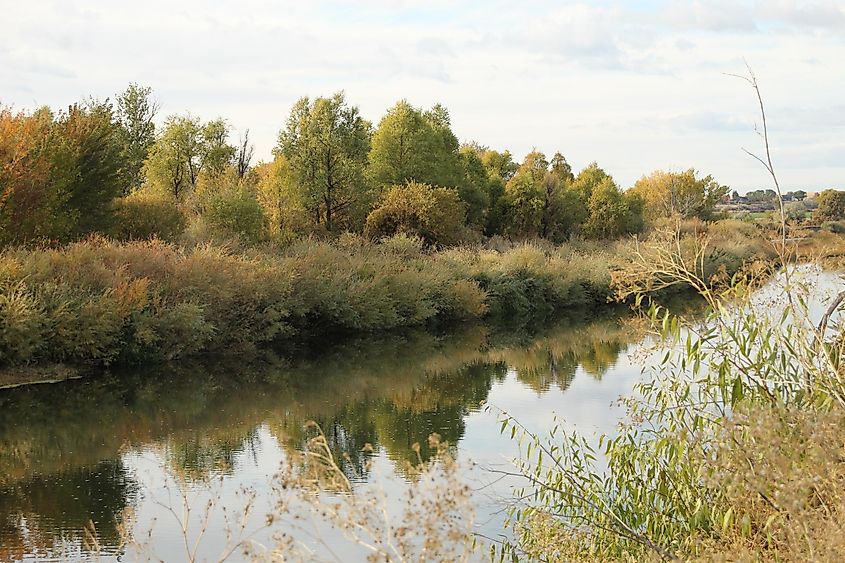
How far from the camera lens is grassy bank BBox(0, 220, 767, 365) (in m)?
19.1

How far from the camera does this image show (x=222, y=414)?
16.7m

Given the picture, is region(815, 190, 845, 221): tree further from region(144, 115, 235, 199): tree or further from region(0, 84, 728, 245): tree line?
region(144, 115, 235, 199): tree

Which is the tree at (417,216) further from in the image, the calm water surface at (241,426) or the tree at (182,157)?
the calm water surface at (241,426)

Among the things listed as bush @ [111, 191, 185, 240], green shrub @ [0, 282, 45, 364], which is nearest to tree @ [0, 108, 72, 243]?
bush @ [111, 191, 185, 240]

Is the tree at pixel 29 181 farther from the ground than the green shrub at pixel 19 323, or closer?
farther from the ground

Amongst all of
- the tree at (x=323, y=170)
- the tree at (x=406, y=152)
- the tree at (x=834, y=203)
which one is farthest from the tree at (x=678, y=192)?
the tree at (x=323, y=170)

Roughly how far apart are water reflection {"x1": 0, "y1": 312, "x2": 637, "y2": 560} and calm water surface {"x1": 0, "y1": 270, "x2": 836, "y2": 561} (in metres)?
0.03

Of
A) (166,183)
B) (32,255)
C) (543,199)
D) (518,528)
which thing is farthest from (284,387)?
(543,199)

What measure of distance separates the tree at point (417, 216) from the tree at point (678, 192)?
24.1 metres

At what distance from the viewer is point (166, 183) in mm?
40031

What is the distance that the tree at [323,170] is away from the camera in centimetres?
3662

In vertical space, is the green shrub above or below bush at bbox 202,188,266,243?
below

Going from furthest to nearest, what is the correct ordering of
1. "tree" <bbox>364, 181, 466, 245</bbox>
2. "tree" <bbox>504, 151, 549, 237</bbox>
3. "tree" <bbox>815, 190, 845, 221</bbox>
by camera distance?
"tree" <bbox>504, 151, 549, 237</bbox>, "tree" <bbox>364, 181, 466, 245</bbox>, "tree" <bbox>815, 190, 845, 221</bbox>

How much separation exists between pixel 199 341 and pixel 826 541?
61.5 feet
